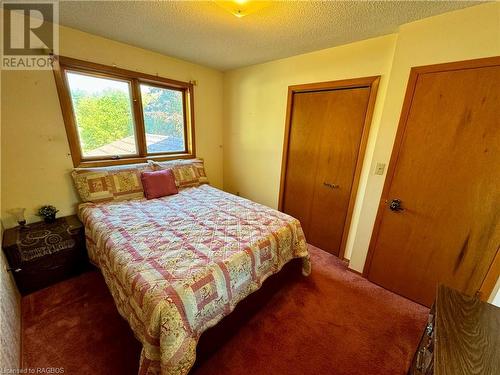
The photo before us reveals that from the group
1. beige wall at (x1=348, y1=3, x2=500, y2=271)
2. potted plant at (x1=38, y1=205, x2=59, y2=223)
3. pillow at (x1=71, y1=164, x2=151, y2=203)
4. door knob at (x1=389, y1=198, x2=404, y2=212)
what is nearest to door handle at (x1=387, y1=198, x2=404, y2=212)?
door knob at (x1=389, y1=198, x2=404, y2=212)

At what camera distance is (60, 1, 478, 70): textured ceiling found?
143 centimetres

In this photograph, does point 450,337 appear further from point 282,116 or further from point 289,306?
point 282,116

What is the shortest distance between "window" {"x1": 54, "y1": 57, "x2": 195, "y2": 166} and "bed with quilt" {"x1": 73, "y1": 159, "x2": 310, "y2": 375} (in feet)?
1.04

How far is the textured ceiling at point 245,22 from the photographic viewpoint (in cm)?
143

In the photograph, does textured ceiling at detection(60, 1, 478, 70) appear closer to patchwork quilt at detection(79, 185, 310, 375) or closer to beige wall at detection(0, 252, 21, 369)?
patchwork quilt at detection(79, 185, 310, 375)

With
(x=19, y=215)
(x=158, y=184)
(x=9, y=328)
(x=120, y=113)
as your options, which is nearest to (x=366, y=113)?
(x=158, y=184)

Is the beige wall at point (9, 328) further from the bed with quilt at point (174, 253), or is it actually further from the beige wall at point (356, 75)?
the beige wall at point (356, 75)

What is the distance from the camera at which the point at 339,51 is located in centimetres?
203

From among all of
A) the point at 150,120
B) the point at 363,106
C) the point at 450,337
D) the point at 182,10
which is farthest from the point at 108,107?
the point at 450,337

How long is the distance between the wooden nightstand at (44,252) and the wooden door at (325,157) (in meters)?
2.39

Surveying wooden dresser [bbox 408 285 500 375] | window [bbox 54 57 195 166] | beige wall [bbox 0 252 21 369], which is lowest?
beige wall [bbox 0 252 21 369]

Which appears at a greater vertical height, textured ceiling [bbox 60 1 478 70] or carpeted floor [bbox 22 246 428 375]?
textured ceiling [bbox 60 1 478 70]

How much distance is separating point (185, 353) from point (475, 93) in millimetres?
2382

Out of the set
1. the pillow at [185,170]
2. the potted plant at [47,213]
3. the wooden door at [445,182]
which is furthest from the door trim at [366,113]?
the potted plant at [47,213]
